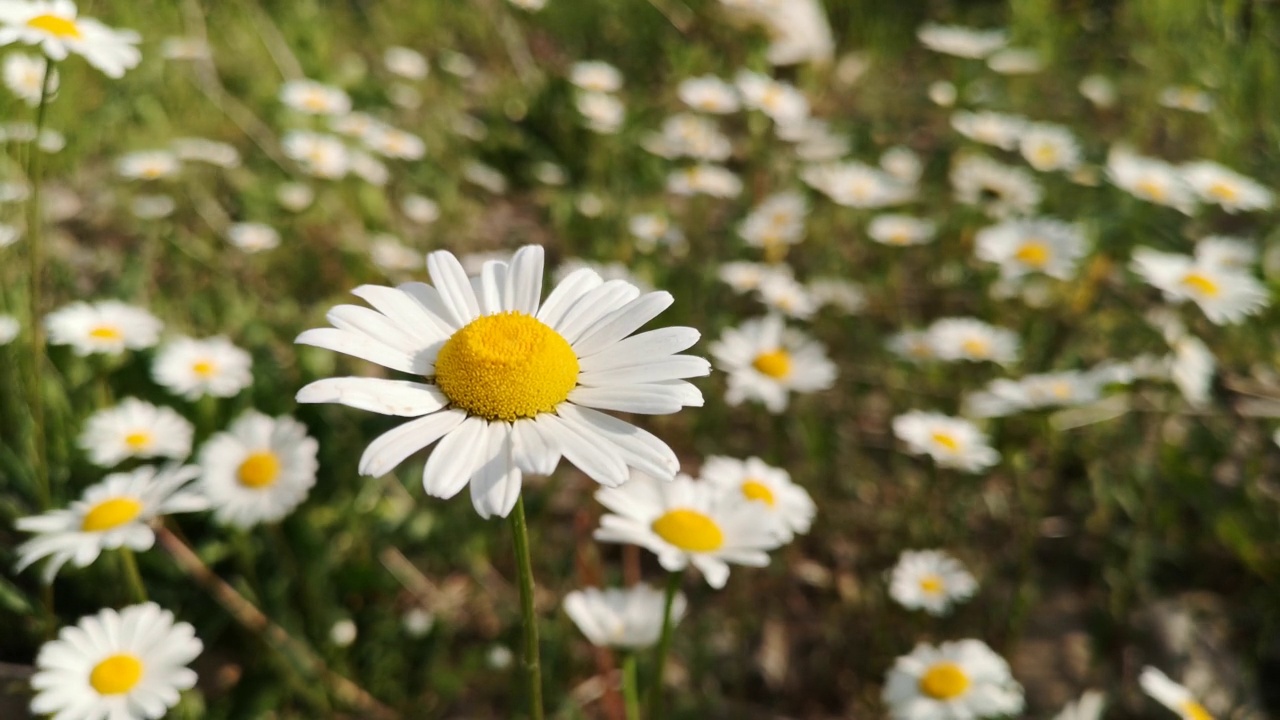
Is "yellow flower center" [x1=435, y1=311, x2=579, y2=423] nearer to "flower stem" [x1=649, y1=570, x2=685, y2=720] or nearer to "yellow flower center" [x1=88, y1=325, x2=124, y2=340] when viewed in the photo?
"flower stem" [x1=649, y1=570, x2=685, y2=720]

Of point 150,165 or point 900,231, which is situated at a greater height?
point 150,165

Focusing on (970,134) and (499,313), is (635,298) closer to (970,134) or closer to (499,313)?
(499,313)

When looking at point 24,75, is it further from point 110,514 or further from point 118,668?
point 118,668

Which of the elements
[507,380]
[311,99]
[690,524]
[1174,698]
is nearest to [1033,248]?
[1174,698]

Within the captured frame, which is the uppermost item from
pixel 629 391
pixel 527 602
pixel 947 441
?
pixel 629 391

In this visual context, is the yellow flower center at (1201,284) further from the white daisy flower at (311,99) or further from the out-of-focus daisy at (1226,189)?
the white daisy flower at (311,99)
